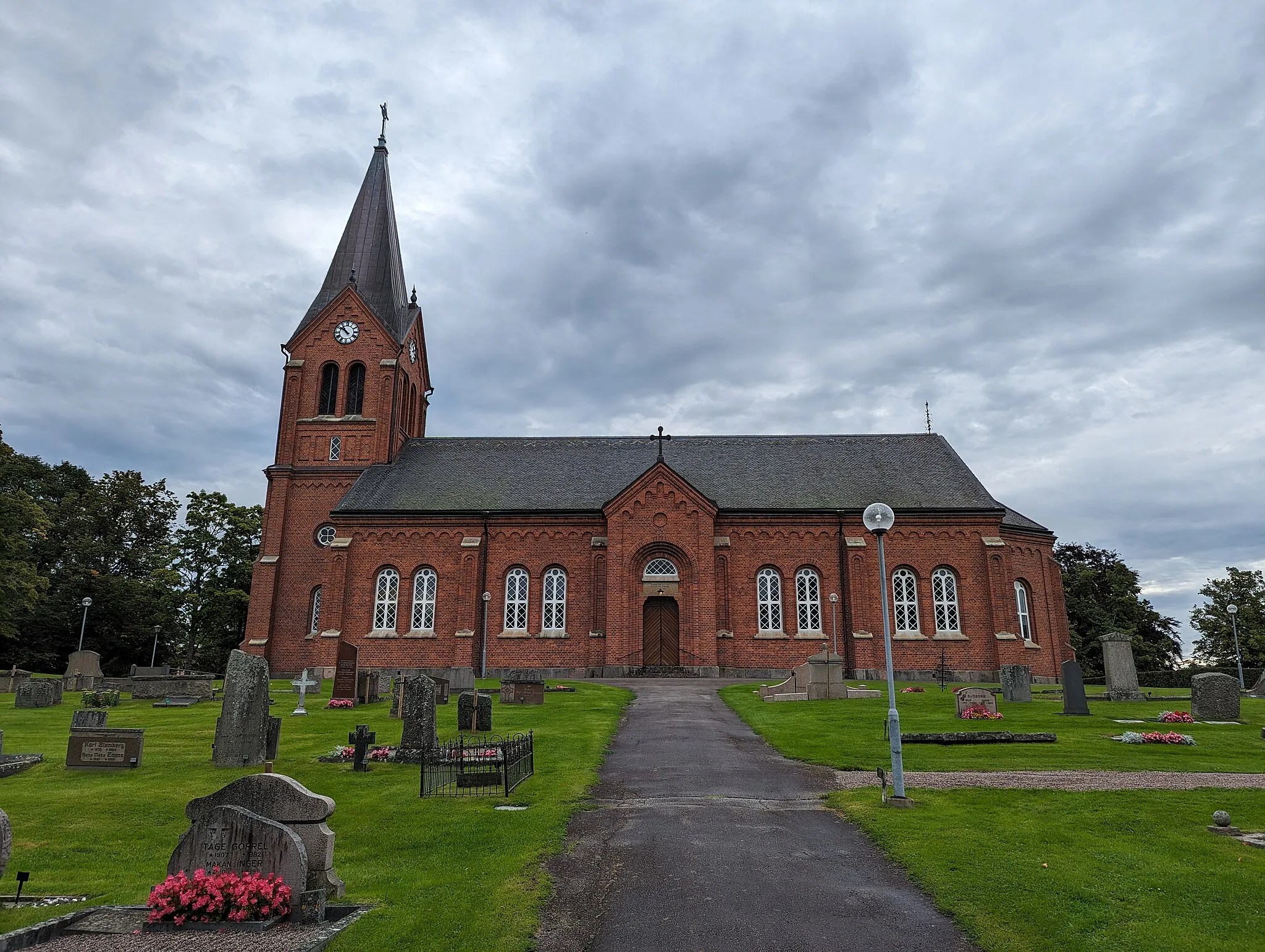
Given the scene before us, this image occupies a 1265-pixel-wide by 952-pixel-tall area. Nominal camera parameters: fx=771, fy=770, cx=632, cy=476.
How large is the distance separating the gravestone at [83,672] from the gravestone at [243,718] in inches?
821

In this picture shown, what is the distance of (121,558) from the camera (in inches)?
2036

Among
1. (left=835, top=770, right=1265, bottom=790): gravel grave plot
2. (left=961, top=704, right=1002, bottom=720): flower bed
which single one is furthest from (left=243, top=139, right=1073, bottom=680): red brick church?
(left=835, top=770, right=1265, bottom=790): gravel grave plot

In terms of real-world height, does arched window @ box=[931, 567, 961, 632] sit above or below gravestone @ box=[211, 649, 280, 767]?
above

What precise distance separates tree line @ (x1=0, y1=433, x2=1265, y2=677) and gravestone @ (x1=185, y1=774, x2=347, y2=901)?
46649 millimetres

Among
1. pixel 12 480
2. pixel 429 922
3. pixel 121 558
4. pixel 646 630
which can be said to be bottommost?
pixel 429 922

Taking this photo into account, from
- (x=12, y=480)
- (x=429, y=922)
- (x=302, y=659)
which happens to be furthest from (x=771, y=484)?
(x=12, y=480)

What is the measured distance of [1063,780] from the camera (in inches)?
469

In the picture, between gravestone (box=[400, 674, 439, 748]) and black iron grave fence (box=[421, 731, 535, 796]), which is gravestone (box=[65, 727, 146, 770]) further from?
black iron grave fence (box=[421, 731, 535, 796])

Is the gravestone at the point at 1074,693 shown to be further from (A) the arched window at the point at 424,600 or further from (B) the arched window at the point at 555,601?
(A) the arched window at the point at 424,600

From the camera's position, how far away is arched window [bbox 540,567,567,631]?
116ft

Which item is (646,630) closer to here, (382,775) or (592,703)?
(592,703)

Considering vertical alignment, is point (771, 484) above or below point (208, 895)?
above

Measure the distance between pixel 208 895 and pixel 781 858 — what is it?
5.50 metres

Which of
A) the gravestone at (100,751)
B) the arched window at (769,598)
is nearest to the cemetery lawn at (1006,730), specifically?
the arched window at (769,598)
